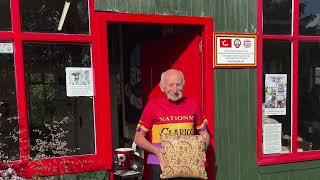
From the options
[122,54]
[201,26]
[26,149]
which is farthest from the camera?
[122,54]

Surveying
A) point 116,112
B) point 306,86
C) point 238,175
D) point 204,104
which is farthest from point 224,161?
point 116,112

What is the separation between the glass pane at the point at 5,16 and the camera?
3656 millimetres

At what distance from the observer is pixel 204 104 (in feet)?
14.9

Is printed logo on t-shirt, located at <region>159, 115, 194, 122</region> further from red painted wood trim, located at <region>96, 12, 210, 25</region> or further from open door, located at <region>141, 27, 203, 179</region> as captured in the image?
red painted wood trim, located at <region>96, 12, 210, 25</region>

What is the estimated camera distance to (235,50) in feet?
15.0

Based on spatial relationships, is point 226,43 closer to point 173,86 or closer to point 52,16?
point 173,86

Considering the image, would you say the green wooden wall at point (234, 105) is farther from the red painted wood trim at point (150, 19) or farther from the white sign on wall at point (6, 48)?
the white sign on wall at point (6, 48)

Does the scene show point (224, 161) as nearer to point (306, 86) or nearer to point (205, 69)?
point (205, 69)

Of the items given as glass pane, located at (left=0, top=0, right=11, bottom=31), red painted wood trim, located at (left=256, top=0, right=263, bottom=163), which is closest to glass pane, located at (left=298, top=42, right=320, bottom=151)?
red painted wood trim, located at (left=256, top=0, right=263, bottom=163)

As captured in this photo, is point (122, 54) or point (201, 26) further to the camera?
point (122, 54)

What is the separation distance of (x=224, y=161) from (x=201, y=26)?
1566 mm

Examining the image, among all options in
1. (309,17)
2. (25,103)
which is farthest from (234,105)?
(25,103)

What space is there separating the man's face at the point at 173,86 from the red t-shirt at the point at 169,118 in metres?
0.10

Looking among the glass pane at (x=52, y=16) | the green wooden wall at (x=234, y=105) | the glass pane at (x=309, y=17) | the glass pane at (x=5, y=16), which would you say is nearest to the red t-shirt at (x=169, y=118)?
the green wooden wall at (x=234, y=105)
